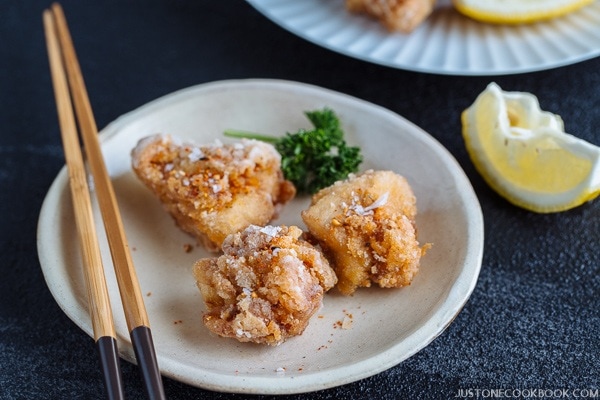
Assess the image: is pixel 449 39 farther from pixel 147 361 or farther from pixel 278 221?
pixel 147 361

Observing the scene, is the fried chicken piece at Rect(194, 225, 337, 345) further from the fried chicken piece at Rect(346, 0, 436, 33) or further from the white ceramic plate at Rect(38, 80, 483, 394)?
the fried chicken piece at Rect(346, 0, 436, 33)

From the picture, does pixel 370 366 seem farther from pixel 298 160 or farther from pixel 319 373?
pixel 298 160

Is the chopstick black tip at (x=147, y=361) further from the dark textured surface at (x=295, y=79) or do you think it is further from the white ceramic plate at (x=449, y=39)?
the white ceramic plate at (x=449, y=39)

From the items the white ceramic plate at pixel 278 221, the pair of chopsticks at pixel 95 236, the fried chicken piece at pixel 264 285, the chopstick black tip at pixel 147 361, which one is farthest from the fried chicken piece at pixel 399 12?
the chopstick black tip at pixel 147 361

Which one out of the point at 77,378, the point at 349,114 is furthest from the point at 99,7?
the point at 77,378

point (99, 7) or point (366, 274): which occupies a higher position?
point (99, 7)

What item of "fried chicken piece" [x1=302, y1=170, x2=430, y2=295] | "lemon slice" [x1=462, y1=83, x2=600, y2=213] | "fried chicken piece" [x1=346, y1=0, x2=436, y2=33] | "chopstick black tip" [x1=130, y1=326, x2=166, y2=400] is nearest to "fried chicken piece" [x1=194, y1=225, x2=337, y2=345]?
"fried chicken piece" [x1=302, y1=170, x2=430, y2=295]
